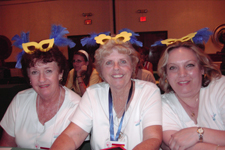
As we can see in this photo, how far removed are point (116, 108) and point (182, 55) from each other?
0.85 metres

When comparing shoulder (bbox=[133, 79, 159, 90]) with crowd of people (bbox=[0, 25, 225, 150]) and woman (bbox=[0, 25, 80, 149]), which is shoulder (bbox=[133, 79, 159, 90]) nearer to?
crowd of people (bbox=[0, 25, 225, 150])

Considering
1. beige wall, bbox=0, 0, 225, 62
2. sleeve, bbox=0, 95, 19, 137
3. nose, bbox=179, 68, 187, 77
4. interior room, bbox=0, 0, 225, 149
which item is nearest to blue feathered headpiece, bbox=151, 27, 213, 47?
nose, bbox=179, 68, 187, 77

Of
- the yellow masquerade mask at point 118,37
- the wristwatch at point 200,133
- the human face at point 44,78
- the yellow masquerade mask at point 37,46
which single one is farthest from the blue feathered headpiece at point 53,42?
the wristwatch at point 200,133

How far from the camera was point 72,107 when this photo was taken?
1855 millimetres

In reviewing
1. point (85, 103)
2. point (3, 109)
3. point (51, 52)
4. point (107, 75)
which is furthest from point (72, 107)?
point (3, 109)

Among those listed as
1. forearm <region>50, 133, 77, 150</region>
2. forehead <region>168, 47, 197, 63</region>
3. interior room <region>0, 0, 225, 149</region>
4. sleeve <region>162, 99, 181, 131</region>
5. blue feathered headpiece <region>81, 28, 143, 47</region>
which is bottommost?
forearm <region>50, 133, 77, 150</region>

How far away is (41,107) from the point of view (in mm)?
1949

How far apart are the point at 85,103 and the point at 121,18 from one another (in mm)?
8505

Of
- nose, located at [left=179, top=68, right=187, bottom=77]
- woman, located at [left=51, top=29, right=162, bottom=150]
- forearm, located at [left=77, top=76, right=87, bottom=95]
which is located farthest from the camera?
forearm, located at [left=77, top=76, right=87, bottom=95]

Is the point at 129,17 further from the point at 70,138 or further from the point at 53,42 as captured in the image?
the point at 70,138

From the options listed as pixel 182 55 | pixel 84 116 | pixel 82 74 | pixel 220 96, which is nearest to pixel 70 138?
pixel 84 116

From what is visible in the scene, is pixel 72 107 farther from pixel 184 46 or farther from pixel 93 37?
pixel 184 46

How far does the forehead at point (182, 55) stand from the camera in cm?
169

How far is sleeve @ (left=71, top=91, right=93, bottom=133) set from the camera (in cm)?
162
